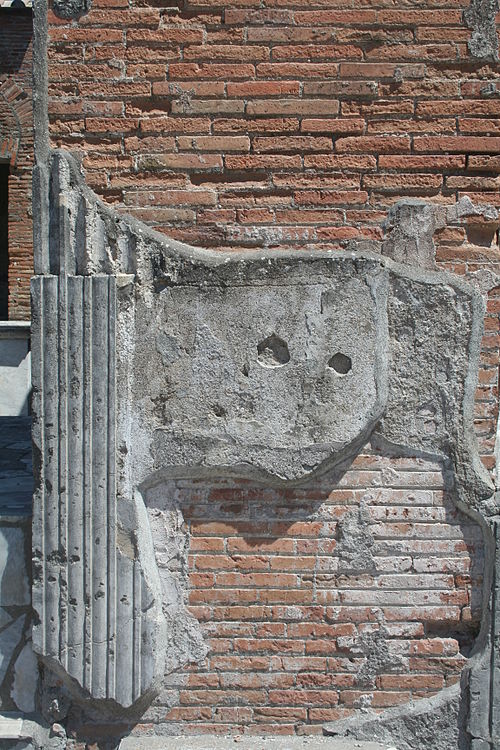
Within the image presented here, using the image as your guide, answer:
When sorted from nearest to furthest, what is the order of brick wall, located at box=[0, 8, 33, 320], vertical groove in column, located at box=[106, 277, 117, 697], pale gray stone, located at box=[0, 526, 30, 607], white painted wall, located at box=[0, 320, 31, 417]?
1. vertical groove in column, located at box=[106, 277, 117, 697]
2. pale gray stone, located at box=[0, 526, 30, 607]
3. white painted wall, located at box=[0, 320, 31, 417]
4. brick wall, located at box=[0, 8, 33, 320]

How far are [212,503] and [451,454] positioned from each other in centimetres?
101

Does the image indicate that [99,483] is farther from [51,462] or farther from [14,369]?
[14,369]

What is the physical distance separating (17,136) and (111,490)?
8.82 meters

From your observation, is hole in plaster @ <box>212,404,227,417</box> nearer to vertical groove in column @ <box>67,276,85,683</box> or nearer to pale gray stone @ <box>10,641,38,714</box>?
vertical groove in column @ <box>67,276,85,683</box>

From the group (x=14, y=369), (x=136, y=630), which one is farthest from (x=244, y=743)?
(x=14, y=369)

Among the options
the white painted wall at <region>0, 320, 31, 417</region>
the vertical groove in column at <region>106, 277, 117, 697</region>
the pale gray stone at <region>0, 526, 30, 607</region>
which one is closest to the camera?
the vertical groove in column at <region>106, 277, 117, 697</region>

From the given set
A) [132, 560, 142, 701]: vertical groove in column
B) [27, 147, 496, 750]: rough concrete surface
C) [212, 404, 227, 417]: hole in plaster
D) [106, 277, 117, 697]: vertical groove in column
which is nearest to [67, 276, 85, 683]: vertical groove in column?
[27, 147, 496, 750]: rough concrete surface

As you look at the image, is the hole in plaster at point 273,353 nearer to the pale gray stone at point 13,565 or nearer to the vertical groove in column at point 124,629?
the vertical groove in column at point 124,629

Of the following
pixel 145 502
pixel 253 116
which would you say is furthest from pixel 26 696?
pixel 253 116

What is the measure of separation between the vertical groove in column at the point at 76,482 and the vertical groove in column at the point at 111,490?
0.11m

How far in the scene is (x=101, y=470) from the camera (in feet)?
8.96

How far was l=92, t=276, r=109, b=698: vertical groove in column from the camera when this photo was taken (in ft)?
8.87

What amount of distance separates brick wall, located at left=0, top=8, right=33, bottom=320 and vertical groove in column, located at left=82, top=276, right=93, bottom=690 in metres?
7.73

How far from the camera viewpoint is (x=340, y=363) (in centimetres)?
278
